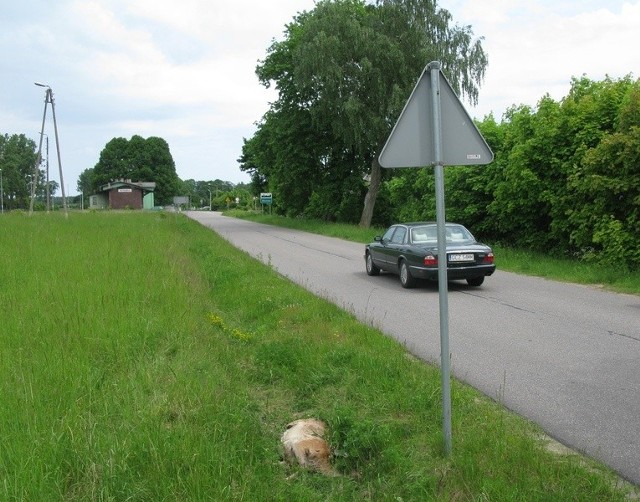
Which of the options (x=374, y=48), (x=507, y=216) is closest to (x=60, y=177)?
(x=374, y=48)

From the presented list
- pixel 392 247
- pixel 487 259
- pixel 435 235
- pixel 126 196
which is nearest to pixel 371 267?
pixel 392 247

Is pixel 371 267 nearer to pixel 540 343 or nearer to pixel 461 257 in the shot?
pixel 461 257

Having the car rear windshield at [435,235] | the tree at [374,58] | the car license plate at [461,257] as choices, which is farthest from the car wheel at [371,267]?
the tree at [374,58]

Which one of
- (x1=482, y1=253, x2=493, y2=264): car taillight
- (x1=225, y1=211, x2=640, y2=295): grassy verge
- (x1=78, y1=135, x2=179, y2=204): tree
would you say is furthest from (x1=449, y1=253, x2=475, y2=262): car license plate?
(x1=78, y1=135, x2=179, y2=204): tree

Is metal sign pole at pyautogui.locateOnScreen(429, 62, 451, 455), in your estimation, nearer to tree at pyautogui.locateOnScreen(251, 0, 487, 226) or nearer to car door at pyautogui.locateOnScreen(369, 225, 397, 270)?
car door at pyautogui.locateOnScreen(369, 225, 397, 270)

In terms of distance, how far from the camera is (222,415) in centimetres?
434

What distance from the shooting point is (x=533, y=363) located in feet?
22.6

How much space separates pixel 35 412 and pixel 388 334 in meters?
5.12

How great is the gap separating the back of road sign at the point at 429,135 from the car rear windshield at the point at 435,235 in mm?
9474

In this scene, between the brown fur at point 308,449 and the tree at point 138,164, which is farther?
the tree at point 138,164

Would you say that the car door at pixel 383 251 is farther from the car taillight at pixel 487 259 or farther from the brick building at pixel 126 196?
the brick building at pixel 126 196

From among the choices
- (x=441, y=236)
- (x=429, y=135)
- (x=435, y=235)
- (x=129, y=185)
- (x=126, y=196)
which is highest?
(x=129, y=185)

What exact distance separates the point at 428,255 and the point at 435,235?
1.26 meters

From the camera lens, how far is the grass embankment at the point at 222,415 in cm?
349
